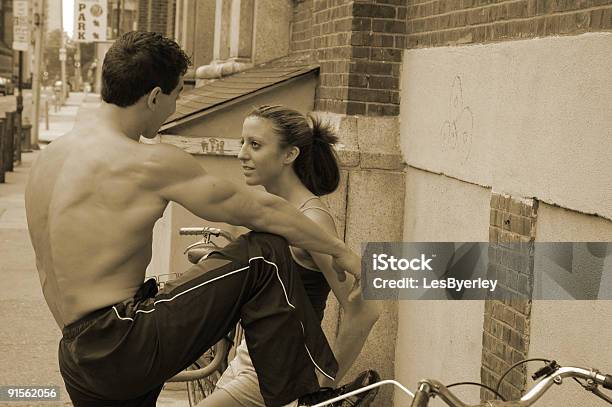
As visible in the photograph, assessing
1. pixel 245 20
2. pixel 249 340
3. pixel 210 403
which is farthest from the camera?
pixel 245 20

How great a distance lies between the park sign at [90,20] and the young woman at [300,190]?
3029 centimetres

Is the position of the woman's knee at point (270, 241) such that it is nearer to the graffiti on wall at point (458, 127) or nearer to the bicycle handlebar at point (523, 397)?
the bicycle handlebar at point (523, 397)

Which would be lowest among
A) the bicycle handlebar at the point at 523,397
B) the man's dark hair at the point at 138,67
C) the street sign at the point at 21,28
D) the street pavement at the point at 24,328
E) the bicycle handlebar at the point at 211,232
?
the street pavement at the point at 24,328

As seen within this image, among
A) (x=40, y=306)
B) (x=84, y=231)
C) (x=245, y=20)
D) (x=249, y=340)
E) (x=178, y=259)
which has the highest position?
(x=245, y=20)

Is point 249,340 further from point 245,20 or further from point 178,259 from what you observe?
point 245,20

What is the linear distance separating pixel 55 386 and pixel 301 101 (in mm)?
2677

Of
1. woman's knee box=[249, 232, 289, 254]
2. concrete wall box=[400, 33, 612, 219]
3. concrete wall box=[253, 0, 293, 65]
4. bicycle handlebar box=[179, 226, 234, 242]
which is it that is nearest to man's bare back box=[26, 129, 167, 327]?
woman's knee box=[249, 232, 289, 254]

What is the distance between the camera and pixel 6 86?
2694 inches

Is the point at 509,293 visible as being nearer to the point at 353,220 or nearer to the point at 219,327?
the point at 219,327

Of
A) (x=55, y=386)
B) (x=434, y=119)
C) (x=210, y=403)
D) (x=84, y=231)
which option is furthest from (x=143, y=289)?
(x=55, y=386)

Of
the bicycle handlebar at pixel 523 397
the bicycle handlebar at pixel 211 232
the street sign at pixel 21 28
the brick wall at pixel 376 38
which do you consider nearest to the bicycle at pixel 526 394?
the bicycle handlebar at pixel 523 397

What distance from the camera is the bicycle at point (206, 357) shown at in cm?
486

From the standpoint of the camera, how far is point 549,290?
4598 mm

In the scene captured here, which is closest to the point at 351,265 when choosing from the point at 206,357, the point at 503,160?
the point at 503,160
